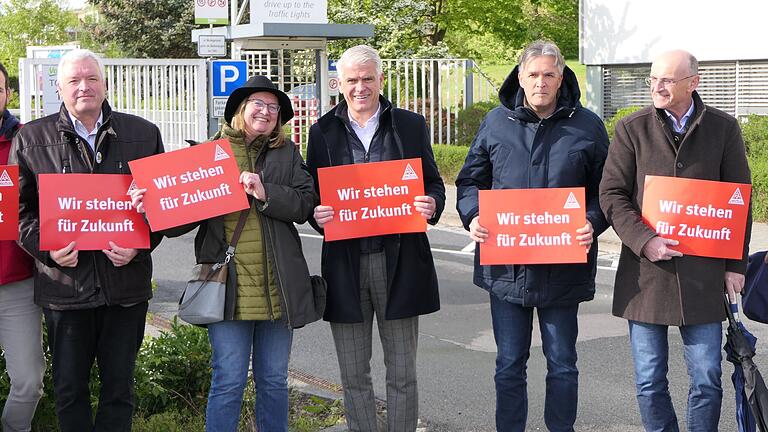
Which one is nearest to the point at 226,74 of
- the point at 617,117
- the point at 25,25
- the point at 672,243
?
the point at 617,117

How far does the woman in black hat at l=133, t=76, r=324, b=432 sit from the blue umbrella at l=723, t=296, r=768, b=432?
197cm

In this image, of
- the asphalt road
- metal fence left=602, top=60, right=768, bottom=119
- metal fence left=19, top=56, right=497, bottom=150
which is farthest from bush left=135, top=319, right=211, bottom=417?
metal fence left=602, top=60, right=768, bottom=119

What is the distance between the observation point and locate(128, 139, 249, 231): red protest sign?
476 cm

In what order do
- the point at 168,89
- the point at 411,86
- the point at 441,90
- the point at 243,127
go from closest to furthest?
the point at 243,127 < the point at 168,89 < the point at 441,90 < the point at 411,86

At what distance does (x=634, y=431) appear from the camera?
19.8 feet

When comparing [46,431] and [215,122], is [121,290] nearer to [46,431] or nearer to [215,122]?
[46,431]

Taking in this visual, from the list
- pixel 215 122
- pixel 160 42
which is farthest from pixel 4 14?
pixel 215 122

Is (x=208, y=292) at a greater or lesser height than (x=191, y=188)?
lesser

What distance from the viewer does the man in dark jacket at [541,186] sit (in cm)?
499

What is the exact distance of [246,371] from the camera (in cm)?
491

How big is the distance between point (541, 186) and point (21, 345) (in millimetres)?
2583

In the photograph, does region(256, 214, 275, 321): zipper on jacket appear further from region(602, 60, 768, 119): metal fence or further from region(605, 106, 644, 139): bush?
region(602, 60, 768, 119): metal fence

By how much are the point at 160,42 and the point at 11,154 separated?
44.8 metres

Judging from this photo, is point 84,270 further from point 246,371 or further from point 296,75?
point 296,75
